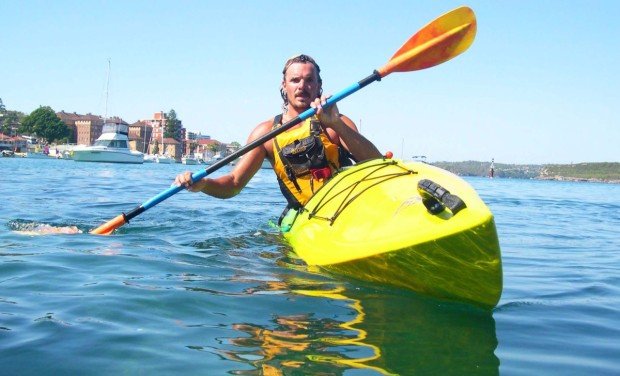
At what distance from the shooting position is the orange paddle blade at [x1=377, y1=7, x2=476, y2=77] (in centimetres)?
509

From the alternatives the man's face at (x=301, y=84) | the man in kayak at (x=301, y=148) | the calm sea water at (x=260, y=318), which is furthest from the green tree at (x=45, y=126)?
the man's face at (x=301, y=84)

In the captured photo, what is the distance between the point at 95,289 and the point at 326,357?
1.69 m

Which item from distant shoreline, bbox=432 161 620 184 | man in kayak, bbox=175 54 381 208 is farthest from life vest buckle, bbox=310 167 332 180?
distant shoreline, bbox=432 161 620 184

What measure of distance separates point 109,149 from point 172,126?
69.3 metres

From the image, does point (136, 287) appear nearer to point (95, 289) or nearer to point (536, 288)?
point (95, 289)

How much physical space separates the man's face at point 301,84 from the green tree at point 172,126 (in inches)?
4640

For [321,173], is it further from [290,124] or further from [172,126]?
[172,126]

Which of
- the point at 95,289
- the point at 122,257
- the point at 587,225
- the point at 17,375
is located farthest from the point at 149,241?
the point at 587,225

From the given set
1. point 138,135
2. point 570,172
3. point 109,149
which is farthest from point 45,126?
point 570,172

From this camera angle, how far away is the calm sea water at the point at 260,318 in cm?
231

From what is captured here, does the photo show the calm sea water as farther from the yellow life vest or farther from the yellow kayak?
the yellow life vest

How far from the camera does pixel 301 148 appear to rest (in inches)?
202

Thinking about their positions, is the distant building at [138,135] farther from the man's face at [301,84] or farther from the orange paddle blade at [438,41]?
the orange paddle blade at [438,41]

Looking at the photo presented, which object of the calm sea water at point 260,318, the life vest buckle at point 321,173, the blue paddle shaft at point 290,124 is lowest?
the calm sea water at point 260,318
